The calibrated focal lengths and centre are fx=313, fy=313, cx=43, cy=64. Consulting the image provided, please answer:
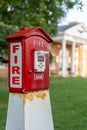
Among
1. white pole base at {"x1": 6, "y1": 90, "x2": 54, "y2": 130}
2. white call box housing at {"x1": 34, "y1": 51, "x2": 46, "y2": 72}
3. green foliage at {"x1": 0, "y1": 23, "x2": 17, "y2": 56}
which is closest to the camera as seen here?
white pole base at {"x1": 6, "y1": 90, "x2": 54, "y2": 130}

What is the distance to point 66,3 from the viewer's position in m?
20.4

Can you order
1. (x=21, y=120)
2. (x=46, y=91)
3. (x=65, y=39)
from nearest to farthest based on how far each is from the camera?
(x=21, y=120) → (x=46, y=91) → (x=65, y=39)

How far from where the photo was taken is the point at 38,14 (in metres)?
18.8

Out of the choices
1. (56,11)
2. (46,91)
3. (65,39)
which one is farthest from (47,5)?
(46,91)

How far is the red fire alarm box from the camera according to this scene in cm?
405

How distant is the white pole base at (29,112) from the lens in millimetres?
4027

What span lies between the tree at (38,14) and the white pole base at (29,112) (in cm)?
1246

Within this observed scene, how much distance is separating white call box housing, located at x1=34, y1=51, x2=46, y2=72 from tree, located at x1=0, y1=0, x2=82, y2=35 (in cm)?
1234

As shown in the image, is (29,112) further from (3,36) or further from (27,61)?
(3,36)

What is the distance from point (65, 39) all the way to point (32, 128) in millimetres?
23989

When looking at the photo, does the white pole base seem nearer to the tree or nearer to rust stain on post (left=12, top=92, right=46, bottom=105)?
rust stain on post (left=12, top=92, right=46, bottom=105)

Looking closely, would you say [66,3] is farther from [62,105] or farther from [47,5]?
[62,105]

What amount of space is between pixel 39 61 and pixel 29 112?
685 mm

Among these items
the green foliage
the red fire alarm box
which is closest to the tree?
the green foliage
